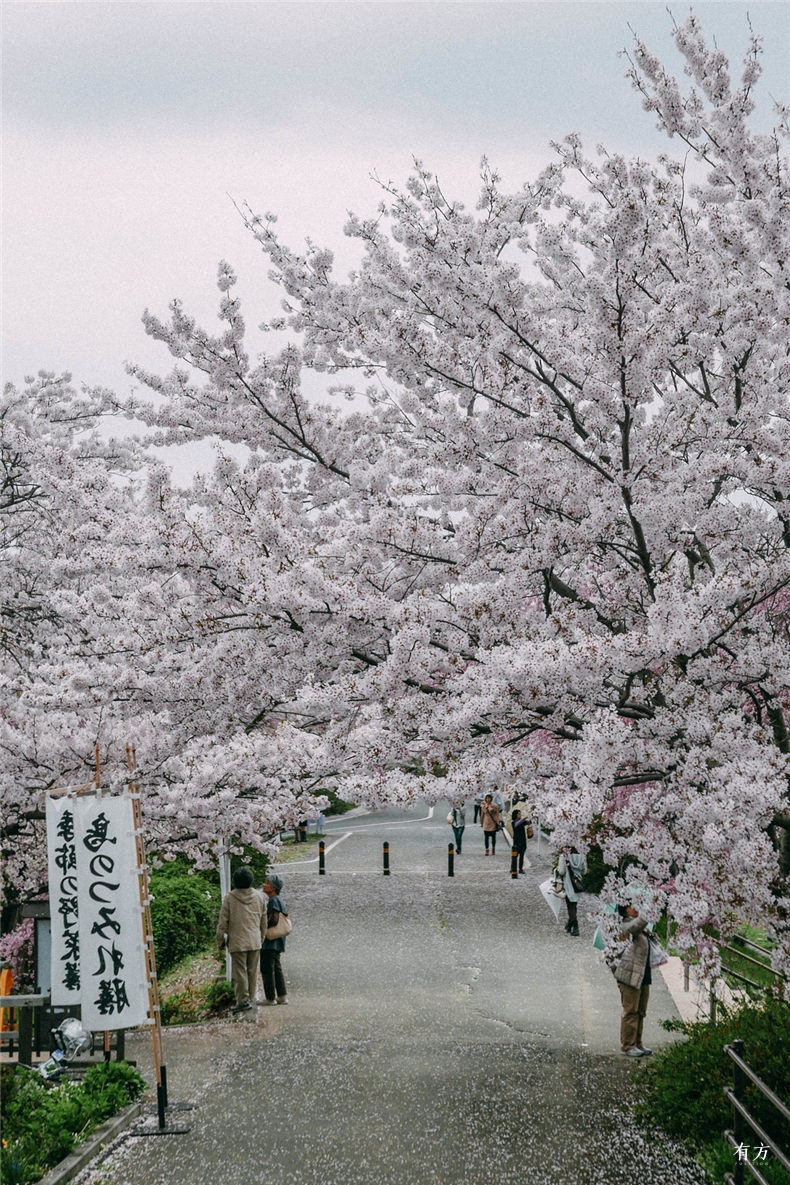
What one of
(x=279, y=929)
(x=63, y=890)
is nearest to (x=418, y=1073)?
(x=279, y=929)

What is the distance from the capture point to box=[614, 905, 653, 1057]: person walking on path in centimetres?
819

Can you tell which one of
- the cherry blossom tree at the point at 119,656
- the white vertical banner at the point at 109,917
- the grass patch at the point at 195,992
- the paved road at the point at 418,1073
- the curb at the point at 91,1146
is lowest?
the grass patch at the point at 195,992

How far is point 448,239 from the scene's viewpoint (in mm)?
5477

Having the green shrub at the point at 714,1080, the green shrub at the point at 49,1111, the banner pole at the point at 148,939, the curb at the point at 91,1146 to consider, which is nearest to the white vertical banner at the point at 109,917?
the banner pole at the point at 148,939

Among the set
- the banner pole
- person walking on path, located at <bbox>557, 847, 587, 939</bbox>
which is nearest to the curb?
the banner pole

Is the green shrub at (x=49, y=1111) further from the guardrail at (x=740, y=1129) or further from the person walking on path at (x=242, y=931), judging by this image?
the guardrail at (x=740, y=1129)

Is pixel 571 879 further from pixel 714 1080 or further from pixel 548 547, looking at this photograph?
pixel 548 547

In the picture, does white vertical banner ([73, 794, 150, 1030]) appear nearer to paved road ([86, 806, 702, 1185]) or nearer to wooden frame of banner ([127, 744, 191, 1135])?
wooden frame of banner ([127, 744, 191, 1135])

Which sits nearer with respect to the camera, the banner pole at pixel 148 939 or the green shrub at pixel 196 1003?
the banner pole at pixel 148 939

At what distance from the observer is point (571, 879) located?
44.6ft

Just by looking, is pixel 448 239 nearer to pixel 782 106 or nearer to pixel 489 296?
pixel 489 296

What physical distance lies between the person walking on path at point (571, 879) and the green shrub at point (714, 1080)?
19.4 feet

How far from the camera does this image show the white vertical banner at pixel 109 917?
22.5ft

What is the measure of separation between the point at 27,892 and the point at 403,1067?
6214mm
